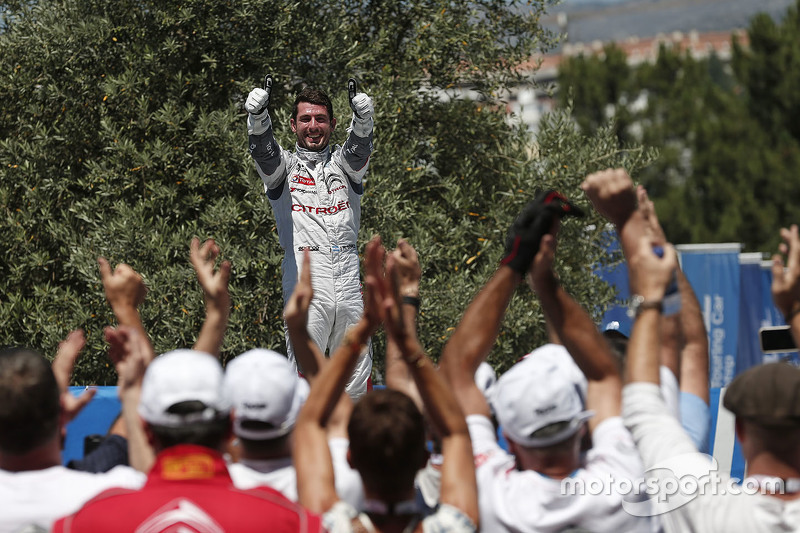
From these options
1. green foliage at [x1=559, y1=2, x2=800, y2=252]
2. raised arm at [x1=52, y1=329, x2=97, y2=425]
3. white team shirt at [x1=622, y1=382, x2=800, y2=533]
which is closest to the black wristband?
white team shirt at [x1=622, y1=382, x2=800, y2=533]

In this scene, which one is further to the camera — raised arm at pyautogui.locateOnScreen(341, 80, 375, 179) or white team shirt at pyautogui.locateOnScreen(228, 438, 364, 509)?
raised arm at pyautogui.locateOnScreen(341, 80, 375, 179)

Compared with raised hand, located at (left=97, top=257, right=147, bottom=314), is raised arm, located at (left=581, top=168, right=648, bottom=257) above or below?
above

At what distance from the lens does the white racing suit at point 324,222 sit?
641 centimetres

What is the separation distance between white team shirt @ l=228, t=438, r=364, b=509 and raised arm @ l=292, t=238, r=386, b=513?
0.10 m

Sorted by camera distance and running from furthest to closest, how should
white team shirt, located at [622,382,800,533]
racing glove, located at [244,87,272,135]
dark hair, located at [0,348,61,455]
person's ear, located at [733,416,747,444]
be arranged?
racing glove, located at [244,87,272,135]
dark hair, located at [0,348,61,455]
person's ear, located at [733,416,747,444]
white team shirt, located at [622,382,800,533]

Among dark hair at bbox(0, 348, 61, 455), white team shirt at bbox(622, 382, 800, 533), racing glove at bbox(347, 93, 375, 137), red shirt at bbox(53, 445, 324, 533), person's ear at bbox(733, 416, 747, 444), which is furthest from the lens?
racing glove at bbox(347, 93, 375, 137)

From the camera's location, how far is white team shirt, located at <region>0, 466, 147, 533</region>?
8.79 feet

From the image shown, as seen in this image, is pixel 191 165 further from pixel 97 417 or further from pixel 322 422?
pixel 322 422

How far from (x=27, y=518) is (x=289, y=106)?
21.1ft

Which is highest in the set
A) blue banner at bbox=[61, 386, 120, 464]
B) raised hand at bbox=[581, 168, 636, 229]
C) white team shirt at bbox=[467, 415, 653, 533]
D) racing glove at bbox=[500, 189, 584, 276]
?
raised hand at bbox=[581, 168, 636, 229]

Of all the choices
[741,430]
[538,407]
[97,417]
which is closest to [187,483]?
[538,407]

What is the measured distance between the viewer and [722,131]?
27672 mm

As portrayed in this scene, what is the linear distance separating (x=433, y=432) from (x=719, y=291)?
1307 cm

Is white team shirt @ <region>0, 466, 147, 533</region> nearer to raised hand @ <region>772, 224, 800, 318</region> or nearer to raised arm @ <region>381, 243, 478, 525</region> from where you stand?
raised arm @ <region>381, 243, 478, 525</region>
